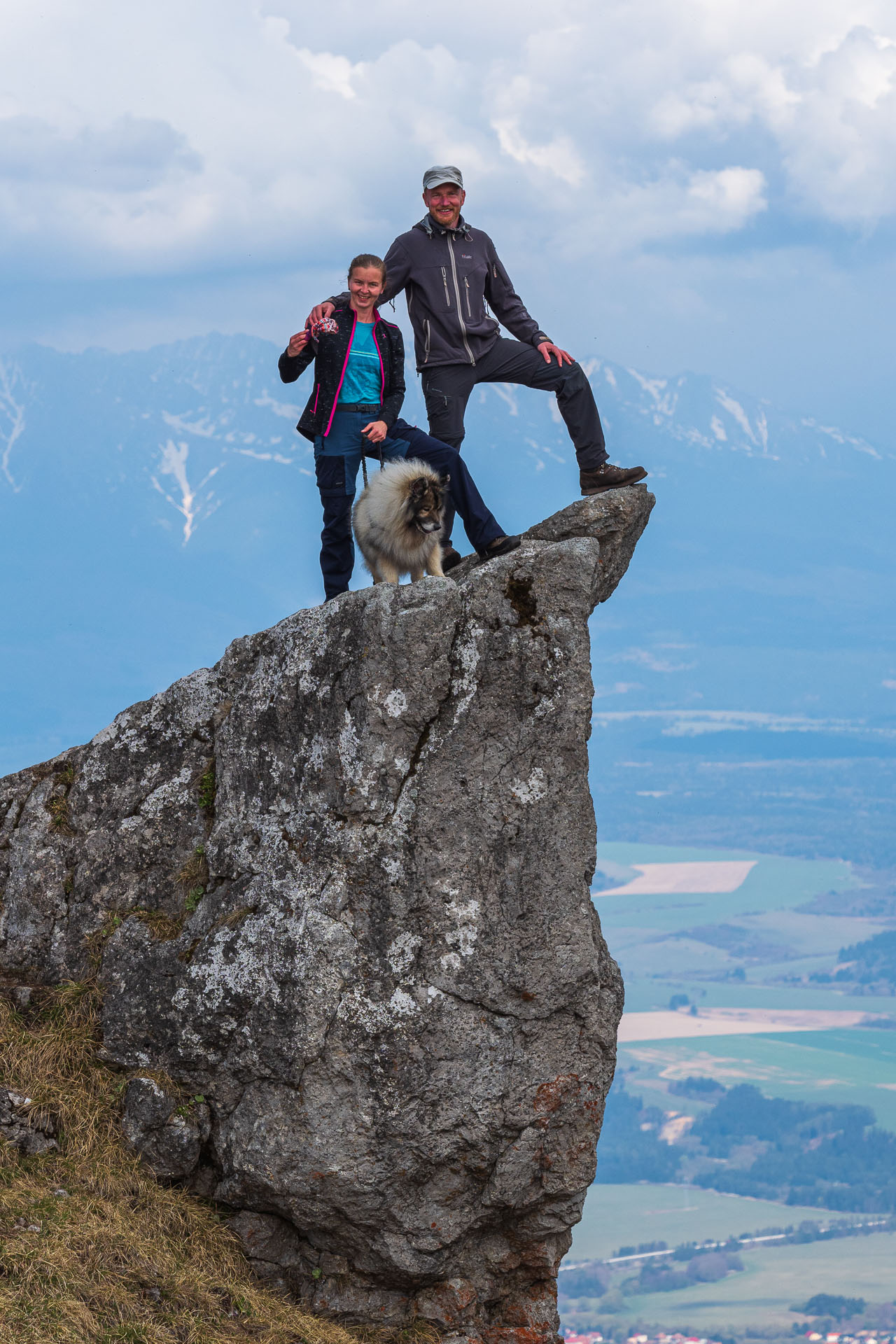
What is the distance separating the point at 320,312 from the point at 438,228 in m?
1.69

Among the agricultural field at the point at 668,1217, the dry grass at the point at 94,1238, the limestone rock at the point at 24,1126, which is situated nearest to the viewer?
the dry grass at the point at 94,1238

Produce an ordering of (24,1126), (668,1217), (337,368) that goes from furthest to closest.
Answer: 1. (668,1217)
2. (337,368)
3. (24,1126)

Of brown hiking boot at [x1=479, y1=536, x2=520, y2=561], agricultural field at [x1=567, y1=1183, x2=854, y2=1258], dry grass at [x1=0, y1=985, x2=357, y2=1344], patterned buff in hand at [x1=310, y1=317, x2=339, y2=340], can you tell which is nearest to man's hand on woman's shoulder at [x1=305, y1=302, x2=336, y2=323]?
patterned buff in hand at [x1=310, y1=317, x2=339, y2=340]

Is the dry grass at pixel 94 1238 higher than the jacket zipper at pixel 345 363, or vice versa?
the jacket zipper at pixel 345 363

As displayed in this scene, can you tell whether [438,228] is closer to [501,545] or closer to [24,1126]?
[501,545]

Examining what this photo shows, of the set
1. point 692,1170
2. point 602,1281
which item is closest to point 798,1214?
point 692,1170

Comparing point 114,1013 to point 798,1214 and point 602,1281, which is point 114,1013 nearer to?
point 602,1281

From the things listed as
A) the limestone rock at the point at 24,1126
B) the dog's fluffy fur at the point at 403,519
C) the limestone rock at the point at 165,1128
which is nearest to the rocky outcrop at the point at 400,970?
the limestone rock at the point at 165,1128

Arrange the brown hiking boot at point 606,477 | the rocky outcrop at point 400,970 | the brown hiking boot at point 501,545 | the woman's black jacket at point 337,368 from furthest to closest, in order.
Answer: the brown hiking boot at point 606,477
the brown hiking boot at point 501,545
the woman's black jacket at point 337,368
the rocky outcrop at point 400,970

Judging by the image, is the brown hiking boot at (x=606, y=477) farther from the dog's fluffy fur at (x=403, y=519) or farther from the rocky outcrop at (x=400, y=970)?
the rocky outcrop at (x=400, y=970)

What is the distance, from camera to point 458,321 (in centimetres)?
1274

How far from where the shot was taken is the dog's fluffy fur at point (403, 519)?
11844 mm

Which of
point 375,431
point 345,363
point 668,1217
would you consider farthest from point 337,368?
point 668,1217

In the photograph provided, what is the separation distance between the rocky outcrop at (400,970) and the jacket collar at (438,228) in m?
3.90
